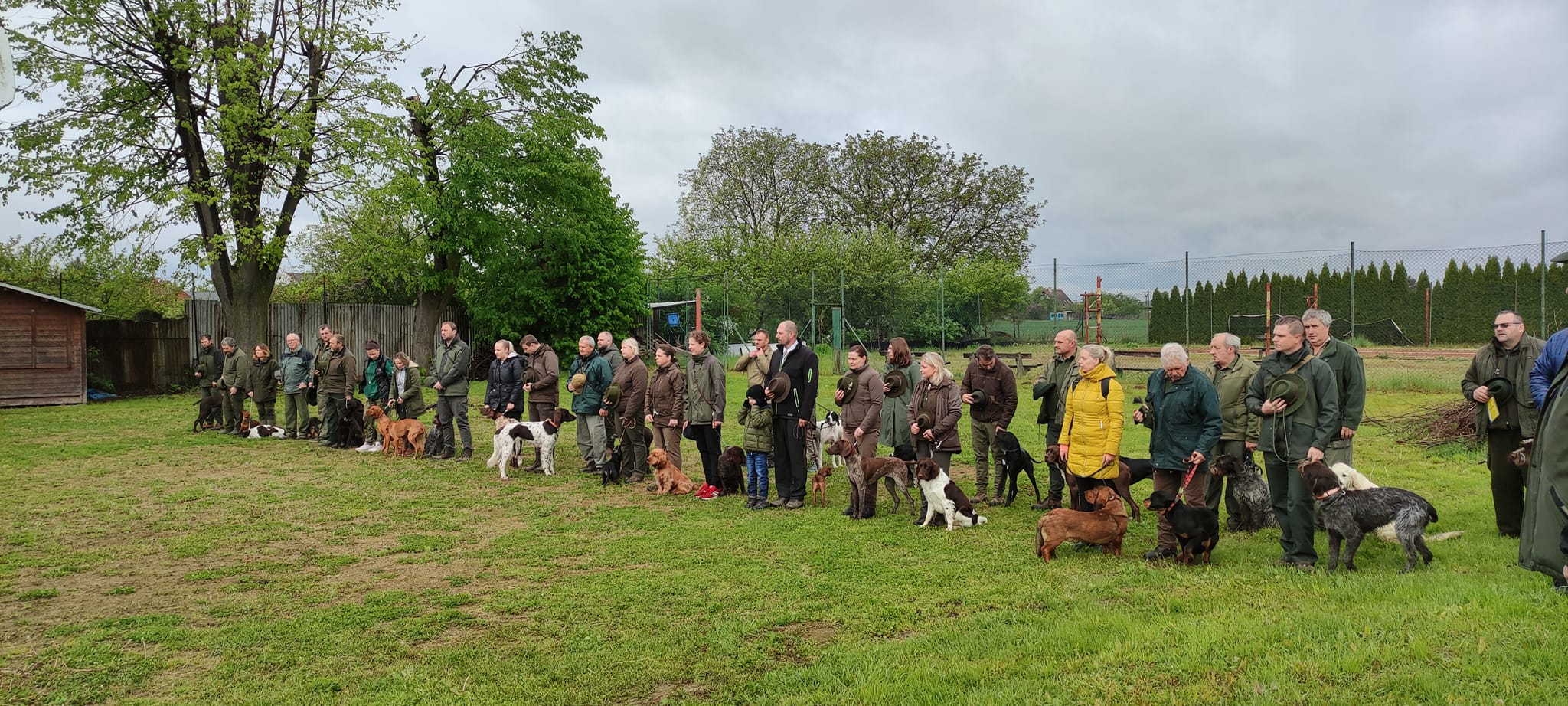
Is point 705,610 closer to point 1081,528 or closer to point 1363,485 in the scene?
point 1081,528

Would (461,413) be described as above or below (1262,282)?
below

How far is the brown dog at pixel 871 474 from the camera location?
7.93 m

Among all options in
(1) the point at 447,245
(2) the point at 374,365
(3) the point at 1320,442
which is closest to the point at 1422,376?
(3) the point at 1320,442

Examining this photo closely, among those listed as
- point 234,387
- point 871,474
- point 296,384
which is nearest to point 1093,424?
point 871,474

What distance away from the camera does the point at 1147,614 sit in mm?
4844

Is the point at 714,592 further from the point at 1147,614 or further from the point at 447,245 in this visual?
the point at 447,245

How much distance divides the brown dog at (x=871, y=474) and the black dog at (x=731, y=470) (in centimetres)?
143

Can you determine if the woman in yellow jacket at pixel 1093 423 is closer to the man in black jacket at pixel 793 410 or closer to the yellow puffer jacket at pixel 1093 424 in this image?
the yellow puffer jacket at pixel 1093 424

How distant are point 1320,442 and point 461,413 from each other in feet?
33.0

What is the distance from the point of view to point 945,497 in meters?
7.38

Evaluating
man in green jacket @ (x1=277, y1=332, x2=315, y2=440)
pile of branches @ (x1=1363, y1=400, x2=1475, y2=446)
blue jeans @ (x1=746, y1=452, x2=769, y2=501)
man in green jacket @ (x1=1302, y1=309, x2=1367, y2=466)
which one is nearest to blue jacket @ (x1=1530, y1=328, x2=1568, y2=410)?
man in green jacket @ (x1=1302, y1=309, x2=1367, y2=466)

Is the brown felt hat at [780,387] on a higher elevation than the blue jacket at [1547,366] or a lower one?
lower

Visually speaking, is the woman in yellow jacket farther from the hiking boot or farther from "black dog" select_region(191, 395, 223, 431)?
"black dog" select_region(191, 395, 223, 431)

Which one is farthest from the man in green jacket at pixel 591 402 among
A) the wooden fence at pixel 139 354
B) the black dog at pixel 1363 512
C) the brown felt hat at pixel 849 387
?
the wooden fence at pixel 139 354
